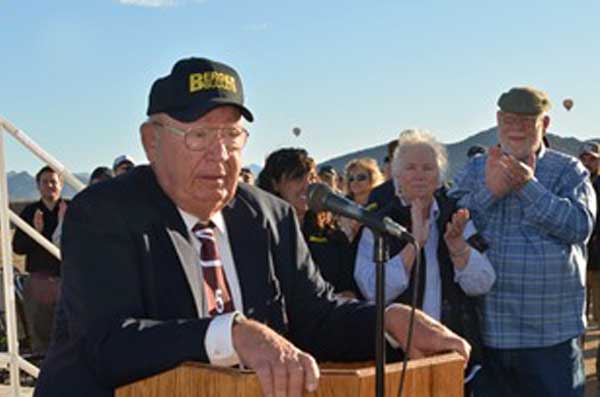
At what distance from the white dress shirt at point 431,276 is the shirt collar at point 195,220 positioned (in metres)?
1.69

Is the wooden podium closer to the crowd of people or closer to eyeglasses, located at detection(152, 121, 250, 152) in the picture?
the crowd of people

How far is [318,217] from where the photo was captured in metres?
5.07

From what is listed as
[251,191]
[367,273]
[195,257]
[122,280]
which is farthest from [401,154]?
[122,280]

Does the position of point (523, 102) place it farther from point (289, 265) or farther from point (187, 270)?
point (187, 270)

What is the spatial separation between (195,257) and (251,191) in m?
0.42

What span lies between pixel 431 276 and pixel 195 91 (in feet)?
7.23

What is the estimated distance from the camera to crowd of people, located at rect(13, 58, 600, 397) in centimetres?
233

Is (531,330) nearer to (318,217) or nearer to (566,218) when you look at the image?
(566,218)

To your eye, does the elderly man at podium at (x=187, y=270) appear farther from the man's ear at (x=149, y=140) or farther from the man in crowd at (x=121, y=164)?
the man in crowd at (x=121, y=164)

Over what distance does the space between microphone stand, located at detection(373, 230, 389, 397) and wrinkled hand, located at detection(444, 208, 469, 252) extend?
2115 millimetres

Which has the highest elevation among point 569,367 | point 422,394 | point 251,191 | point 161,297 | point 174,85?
point 174,85

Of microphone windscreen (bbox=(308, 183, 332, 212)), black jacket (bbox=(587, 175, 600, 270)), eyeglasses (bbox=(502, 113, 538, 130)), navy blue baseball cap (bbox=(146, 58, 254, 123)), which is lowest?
black jacket (bbox=(587, 175, 600, 270))

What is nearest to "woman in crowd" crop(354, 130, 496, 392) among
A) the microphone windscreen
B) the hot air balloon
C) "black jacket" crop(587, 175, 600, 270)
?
the microphone windscreen

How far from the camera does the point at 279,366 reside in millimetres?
1948
